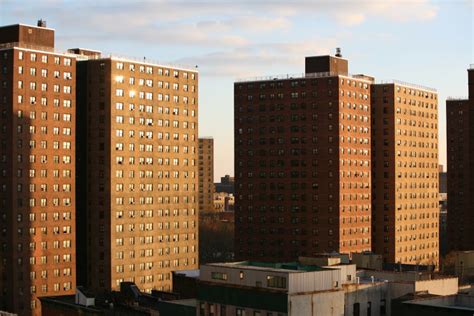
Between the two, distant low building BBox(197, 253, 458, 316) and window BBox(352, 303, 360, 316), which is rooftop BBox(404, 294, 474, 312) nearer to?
distant low building BBox(197, 253, 458, 316)

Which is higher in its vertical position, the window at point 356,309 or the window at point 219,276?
the window at point 219,276

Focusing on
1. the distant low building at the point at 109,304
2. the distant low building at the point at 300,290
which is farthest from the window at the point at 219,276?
the distant low building at the point at 109,304

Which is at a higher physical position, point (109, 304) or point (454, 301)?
point (454, 301)

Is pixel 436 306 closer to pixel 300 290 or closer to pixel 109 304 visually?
pixel 300 290

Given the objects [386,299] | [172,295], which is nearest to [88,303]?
[172,295]

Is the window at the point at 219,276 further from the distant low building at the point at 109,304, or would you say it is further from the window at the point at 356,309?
the window at the point at 356,309

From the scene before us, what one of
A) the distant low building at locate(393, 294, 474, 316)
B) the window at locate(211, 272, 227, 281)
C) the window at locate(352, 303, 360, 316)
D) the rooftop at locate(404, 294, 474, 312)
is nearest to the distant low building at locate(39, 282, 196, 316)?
the window at locate(211, 272, 227, 281)

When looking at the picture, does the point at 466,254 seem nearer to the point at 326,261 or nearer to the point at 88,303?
the point at 326,261

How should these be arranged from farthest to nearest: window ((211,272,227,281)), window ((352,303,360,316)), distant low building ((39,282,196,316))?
1. distant low building ((39,282,196,316))
2. window ((211,272,227,281))
3. window ((352,303,360,316))

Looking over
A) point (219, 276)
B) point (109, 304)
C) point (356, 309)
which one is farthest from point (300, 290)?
point (109, 304)

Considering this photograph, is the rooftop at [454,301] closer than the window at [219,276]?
Yes

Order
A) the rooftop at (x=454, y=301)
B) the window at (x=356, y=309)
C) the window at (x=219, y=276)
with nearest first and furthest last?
the rooftop at (x=454, y=301), the window at (x=356, y=309), the window at (x=219, y=276)

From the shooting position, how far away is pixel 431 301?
302ft

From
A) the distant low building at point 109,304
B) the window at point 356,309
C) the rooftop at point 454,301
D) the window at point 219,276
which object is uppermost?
the window at point 219,276
